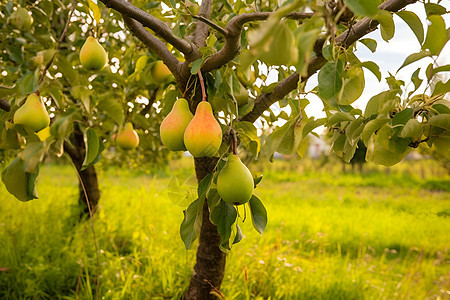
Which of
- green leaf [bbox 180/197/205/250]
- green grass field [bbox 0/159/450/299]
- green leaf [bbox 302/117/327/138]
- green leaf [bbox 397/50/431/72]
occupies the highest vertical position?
green leaf [bbox 397/50/431/72]

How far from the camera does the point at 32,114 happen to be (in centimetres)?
52

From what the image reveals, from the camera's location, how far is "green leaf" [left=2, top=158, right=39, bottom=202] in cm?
53

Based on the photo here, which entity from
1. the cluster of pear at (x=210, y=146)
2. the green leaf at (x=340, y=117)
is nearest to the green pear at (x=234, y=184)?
the cluster of pear at (x=210, y=146)

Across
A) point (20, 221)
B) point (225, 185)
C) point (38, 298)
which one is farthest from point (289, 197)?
point (225, 185)

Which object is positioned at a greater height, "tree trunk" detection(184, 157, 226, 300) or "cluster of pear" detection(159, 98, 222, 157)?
"cluster of pear" detection(159, 98, 222, 157)

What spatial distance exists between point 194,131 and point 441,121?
0.39 metres

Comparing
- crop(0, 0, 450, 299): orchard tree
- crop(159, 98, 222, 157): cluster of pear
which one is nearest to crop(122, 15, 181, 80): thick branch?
crop(0, 0, 450, 299): orchard tree

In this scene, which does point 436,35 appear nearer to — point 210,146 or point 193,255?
point 210,146

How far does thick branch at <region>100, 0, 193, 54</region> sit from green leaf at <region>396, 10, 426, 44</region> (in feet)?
1.31

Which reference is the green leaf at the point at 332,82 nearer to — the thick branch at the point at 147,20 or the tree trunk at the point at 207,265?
the thick branch at the point at 147,20

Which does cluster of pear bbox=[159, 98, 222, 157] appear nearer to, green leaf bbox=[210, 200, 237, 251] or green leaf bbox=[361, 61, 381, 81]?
green leaf bbox=[210, 200, 237, 251]

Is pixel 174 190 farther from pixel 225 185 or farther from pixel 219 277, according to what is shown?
pixel 219 277

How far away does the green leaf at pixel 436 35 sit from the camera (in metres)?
0.50

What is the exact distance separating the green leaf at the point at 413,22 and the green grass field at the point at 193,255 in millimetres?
581
